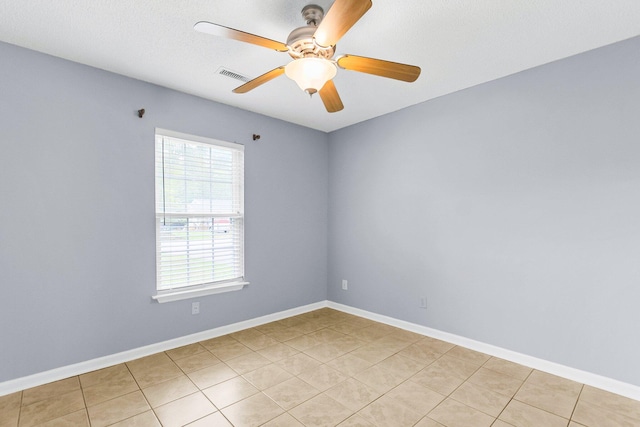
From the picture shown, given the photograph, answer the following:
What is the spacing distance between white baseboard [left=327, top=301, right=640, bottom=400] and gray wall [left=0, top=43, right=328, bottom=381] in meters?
1.98

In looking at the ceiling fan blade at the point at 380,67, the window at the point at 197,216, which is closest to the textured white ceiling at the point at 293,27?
the ceiling fan blade at the point at 380,67

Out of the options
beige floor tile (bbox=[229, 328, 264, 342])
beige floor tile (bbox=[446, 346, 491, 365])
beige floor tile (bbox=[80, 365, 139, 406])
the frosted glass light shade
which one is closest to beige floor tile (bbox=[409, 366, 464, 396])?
beige floor tile (bbox=[446, 346, 491, 365])

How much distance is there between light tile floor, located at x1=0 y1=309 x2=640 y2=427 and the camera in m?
1.97

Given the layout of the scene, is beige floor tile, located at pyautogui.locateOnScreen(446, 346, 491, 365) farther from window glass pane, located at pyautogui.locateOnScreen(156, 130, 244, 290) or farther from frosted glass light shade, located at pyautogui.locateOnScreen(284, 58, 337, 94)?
frosted glass light shade, located at pyautogui.locateOnScreen(284, 58, 337, 94)

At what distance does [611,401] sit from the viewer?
2.15 metres

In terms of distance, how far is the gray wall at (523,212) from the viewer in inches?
89.6

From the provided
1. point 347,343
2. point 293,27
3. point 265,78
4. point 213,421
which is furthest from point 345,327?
point 293,27

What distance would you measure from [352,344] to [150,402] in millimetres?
1819

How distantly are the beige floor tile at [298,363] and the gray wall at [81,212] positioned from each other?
3.22 ft

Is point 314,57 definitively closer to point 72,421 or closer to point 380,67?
point 380,67

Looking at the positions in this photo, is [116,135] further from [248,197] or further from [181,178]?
[248,197]

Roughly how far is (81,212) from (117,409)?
154cm

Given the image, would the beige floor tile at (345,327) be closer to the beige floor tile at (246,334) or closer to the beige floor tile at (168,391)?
the beige floor tile at (246,334)

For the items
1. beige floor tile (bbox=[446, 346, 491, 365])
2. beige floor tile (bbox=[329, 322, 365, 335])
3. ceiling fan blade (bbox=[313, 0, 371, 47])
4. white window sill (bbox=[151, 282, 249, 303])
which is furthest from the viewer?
beige floor tile (bbox=[329, 322, 365, 335])
